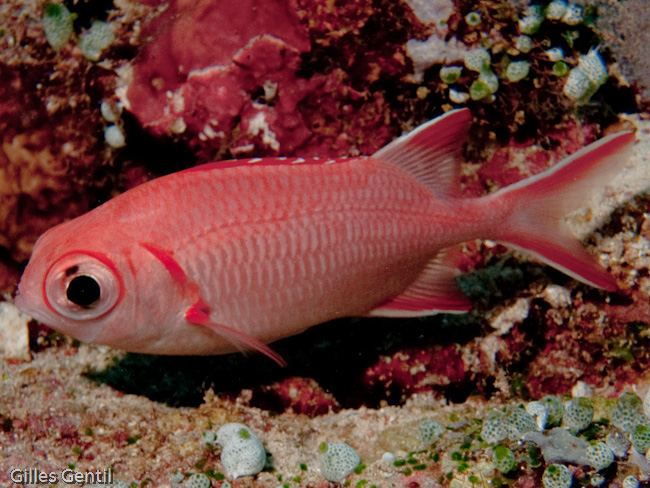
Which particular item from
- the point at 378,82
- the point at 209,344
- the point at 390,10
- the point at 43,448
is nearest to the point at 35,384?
the point at 43,448

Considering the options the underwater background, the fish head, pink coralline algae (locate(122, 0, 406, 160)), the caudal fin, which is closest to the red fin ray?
the fish head

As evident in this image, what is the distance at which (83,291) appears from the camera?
2.30 meters

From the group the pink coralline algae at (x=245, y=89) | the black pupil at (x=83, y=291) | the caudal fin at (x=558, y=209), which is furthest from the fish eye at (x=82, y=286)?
the caudal fin at (x=558, y=209)

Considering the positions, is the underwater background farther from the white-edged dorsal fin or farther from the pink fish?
the pink fish

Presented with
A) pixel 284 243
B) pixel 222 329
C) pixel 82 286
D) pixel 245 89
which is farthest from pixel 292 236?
pixel 245 89

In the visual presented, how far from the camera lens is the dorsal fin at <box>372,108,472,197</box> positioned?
2.86 meters

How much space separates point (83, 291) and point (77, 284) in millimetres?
42

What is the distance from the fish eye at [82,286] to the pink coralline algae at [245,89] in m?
1.35

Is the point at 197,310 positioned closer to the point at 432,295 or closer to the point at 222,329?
the point at 222,329

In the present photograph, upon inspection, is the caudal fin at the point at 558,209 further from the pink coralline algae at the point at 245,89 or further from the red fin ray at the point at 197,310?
the red fin ray at the point at 197,310

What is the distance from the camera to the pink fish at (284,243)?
2.39 metres

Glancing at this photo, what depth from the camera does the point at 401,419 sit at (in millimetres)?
3287

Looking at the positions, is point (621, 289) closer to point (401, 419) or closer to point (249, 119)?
point (401, 419)

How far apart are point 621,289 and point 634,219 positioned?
49 cm
